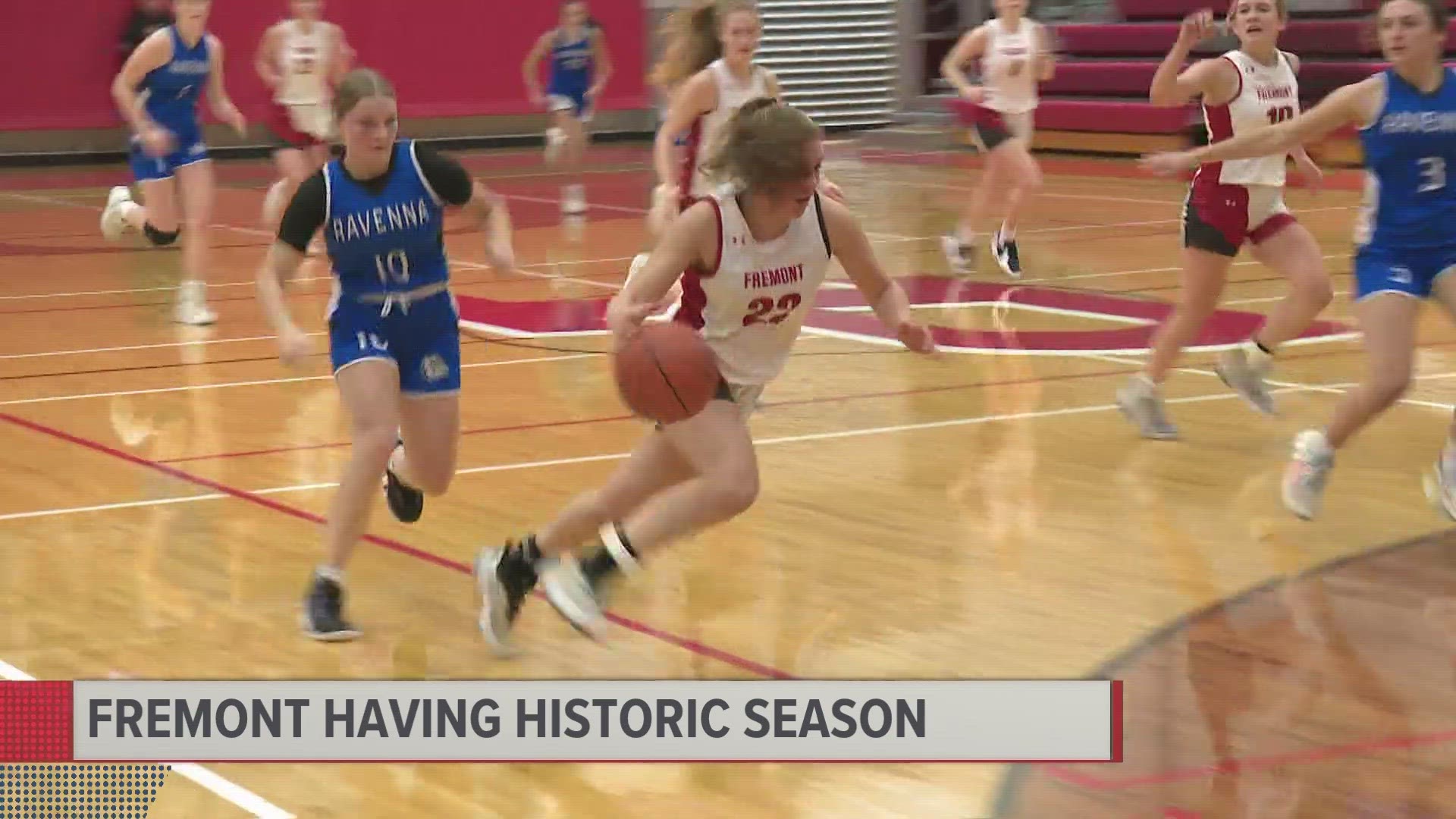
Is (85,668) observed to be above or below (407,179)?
below

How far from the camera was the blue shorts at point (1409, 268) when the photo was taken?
646 centimetres

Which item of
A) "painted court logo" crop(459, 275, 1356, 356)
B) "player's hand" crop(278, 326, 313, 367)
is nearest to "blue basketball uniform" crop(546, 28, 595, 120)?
"painted court logo" crop(459, 275, 1356, 356)

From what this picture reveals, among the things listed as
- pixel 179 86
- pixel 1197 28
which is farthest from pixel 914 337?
pixel 179 86

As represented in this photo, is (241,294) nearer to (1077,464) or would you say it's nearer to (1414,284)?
(1077,464)

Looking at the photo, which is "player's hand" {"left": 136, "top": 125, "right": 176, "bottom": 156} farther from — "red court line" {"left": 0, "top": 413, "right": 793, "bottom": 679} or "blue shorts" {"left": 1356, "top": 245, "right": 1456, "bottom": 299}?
"blue shorts" {"left": 1356, "top": 245, "right": 1456, "bottom": 299}

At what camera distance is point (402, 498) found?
21.0 ft

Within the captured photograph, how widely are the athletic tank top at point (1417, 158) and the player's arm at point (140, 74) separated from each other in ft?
21.6

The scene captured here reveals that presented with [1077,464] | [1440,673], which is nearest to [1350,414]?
[1077,464]

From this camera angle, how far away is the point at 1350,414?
6.55 metres

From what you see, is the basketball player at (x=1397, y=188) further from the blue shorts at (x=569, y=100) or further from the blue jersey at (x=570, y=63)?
the blue shorts at (x=569, y=100)

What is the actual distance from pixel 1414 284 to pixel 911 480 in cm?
181

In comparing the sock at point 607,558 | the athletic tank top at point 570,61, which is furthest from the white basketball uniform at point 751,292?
the athletic tank top at point 570,61

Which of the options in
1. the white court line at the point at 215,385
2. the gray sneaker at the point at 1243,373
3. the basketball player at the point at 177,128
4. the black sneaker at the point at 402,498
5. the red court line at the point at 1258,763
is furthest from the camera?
the basketball player at the point at 177,128

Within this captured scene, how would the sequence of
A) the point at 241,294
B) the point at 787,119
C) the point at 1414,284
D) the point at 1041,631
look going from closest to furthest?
the point at 787,119, the point at 1041,631, the point at 1414,284, the point at 241,294
